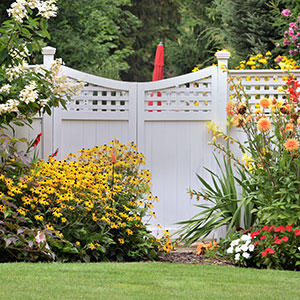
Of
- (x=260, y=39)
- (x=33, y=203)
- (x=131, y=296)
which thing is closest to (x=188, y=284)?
(x=131, y=296)

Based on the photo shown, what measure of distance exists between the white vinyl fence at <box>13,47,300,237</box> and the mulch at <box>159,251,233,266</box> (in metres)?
0.98

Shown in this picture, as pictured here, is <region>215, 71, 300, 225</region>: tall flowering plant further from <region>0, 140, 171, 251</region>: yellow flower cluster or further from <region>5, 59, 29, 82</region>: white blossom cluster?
<region>5, 59, 29, 82</region>: white blossom cluster

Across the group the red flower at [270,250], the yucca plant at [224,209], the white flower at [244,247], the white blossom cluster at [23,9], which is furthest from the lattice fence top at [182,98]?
the red flower at [270,250]

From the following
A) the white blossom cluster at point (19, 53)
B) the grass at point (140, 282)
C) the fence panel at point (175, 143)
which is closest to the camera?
the grass at point (140, 282)

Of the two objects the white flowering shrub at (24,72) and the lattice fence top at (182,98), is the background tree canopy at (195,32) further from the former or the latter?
the white flowering shrub at (24,72)

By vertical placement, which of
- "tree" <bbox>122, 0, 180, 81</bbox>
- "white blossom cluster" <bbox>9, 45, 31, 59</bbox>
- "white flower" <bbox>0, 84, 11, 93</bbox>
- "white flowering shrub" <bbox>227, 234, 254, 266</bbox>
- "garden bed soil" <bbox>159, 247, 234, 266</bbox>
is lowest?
"garden bed soil" <bbox>159, 247, 234, 266</bbox>

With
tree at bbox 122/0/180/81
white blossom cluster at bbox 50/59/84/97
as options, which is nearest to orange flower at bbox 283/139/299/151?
white blossom cluster at bbox 50/59/84/97

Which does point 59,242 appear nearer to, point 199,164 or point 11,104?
point 11,104

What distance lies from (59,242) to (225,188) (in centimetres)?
202

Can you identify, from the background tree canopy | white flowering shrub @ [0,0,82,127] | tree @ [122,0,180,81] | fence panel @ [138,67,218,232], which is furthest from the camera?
tree @ [122,0,180,81]

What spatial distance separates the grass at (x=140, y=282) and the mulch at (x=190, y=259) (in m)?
0.66

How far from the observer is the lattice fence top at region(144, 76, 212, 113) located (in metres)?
7.43

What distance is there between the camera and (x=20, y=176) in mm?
6020

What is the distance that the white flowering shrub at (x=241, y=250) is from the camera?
579 centimetres
